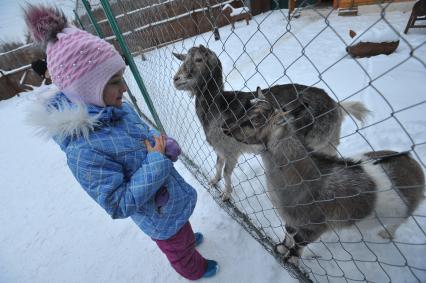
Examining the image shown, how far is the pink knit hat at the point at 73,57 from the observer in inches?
52.4

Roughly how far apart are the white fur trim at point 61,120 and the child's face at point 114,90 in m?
0.17

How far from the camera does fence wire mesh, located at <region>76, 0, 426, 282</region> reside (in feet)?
4.97

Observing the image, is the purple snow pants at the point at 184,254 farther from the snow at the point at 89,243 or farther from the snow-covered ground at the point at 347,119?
the snow-covered ground at the point at 347,119

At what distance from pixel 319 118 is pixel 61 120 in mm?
2272

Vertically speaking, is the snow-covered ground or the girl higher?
the girl

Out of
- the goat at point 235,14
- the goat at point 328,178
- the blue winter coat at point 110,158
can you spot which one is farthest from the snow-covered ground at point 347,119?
the goat at point 235,14

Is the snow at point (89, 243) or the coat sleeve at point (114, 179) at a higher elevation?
the coat sleeve at point (114, 179)

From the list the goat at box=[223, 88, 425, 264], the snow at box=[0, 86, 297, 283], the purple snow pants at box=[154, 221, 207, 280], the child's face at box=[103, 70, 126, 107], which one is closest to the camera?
the child's face at box=[103, 70, 126, 107]

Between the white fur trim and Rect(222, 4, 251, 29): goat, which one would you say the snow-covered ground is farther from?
Rect(222, 4, 251, 29): goat

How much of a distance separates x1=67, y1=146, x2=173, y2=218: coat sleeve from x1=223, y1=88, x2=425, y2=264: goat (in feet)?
2.09

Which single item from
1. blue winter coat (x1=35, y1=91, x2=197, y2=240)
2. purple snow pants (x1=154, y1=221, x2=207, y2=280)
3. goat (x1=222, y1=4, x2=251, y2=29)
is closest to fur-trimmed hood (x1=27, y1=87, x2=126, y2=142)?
blue winter coat (x1=35, y1=91, x2=197, y2=240)

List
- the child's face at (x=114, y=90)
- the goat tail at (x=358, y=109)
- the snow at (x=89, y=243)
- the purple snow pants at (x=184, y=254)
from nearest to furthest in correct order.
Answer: the child's face at (x=114, y=90) → the purple snow pants at (x=184, y=254) → the snow at (x=89, y=243) → the goat tail at (x=358, y=109)

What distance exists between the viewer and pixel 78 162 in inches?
51.9

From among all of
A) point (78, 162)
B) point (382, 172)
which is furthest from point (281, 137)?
point (78, 162)
